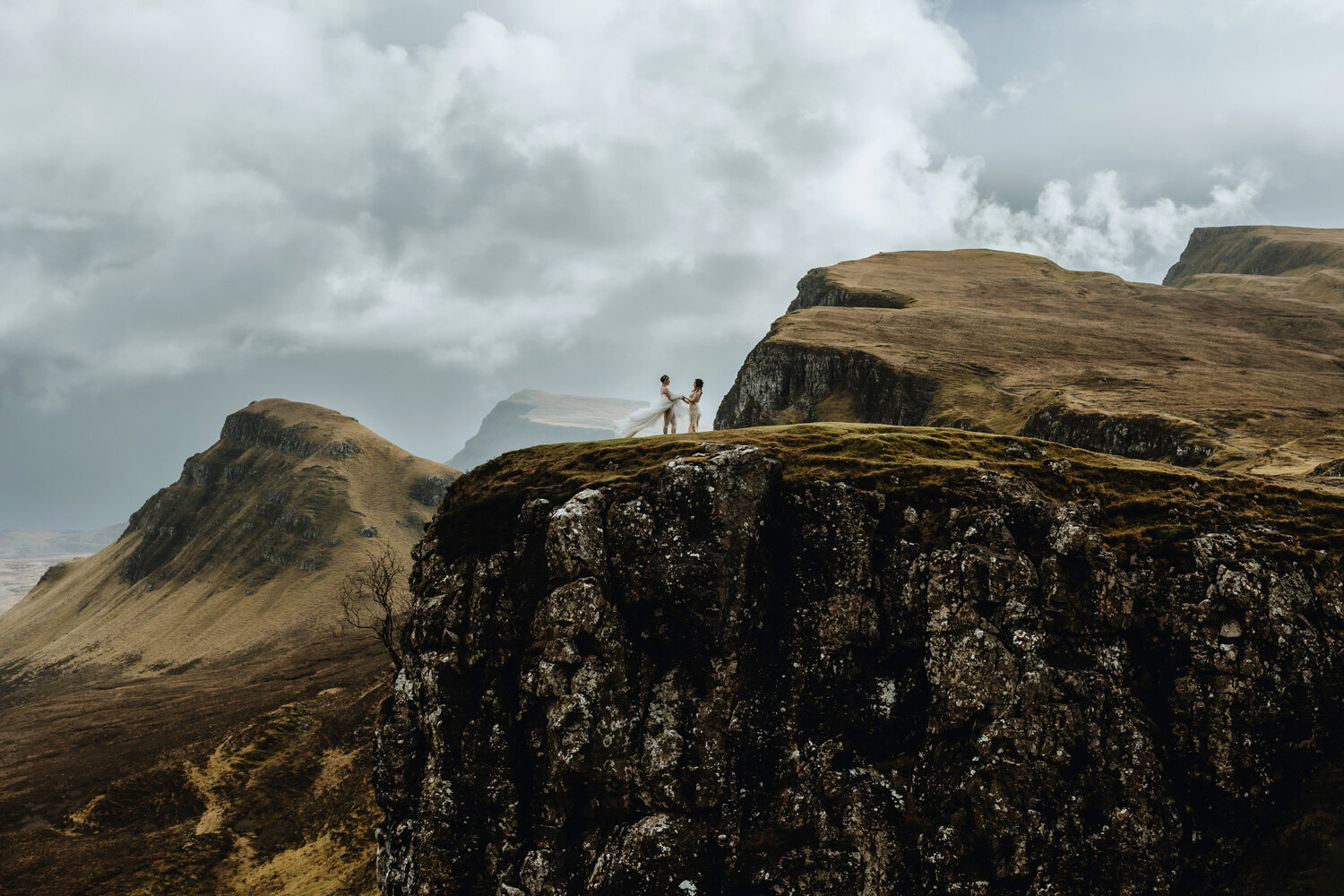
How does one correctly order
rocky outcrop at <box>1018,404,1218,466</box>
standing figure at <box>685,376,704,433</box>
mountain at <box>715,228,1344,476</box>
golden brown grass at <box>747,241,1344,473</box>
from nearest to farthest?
standing figure at <box>685,376,704,433</box>
rocky outcrop at <box>1018,404,1218,466</box>
mountain at <box>715,228,1344,476</box>
golden brown grass at <box>747,241,1344,473</box>

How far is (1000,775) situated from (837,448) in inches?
565

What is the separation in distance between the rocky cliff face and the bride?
26.2 ft

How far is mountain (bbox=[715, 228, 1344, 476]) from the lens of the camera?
205ft

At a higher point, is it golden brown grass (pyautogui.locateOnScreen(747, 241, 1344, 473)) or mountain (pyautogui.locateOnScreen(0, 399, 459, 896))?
golden brown grass (pyautogui.locateOnScreen(747, 241, 1344, 473))

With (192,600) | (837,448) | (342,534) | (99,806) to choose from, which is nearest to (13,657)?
(192,600)

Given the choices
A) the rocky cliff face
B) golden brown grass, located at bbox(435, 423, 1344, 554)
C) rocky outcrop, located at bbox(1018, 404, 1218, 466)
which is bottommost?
the rocky cliff face

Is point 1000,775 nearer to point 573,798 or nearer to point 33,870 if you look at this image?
point 573,798

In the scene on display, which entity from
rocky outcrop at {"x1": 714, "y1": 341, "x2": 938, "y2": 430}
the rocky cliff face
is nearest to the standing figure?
the rocky cliff face

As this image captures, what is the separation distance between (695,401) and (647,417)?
3042 millimetres

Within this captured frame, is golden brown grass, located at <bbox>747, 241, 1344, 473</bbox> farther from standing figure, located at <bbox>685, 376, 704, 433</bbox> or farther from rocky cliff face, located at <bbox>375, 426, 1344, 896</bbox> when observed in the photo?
standing figure, located at <bbox>685, 376, 704, 433</bbox>

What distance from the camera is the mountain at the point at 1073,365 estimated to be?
62406 millimetres

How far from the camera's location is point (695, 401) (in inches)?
1468

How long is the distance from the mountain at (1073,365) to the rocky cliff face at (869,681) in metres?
30.4

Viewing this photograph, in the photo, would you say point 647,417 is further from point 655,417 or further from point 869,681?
point 869,681
